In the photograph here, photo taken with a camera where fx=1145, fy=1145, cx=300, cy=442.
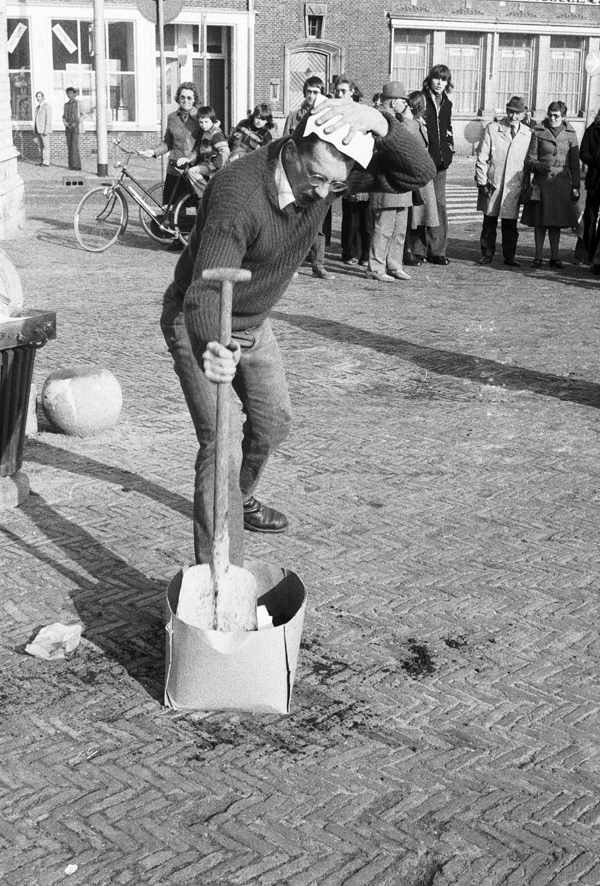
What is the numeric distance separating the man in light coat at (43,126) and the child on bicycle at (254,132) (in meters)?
16.5

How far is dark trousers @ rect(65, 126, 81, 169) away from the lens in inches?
1087

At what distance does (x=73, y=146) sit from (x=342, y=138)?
25.9 m

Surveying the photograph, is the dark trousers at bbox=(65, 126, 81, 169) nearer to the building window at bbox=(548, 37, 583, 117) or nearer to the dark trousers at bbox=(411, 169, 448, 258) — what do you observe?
the dark trousers at bbox=(411, 169, 448, 258)

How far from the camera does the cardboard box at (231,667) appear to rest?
138 inches

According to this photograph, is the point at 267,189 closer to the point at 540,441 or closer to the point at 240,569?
the point at 240,569

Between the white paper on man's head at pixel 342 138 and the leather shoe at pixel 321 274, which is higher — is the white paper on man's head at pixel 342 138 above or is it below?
above

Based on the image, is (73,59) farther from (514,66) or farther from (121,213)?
(121,213)

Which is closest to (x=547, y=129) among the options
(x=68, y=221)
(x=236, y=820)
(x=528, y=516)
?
(x=68, y=221)

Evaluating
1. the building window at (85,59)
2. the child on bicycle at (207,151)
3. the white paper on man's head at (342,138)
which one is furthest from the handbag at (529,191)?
Answer: the building window at (85,59)

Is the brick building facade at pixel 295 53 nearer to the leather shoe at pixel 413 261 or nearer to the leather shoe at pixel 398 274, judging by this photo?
the leather shoe at pixel 413 261

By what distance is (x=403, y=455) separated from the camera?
647 centimetres

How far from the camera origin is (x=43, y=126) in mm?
28719

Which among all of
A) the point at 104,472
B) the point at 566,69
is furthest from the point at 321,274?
the point at 566,69

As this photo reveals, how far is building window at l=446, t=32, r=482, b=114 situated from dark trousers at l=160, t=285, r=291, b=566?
34670mm
